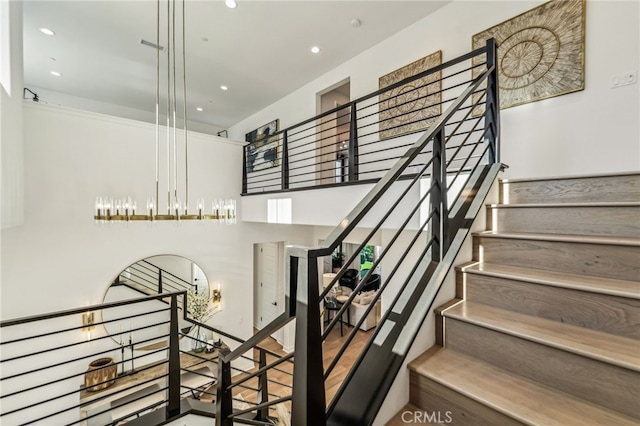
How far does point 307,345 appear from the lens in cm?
80

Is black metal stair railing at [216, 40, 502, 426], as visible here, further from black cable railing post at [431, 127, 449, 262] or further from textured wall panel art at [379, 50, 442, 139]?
textured wall panel art at [379, 50, 442, 139]

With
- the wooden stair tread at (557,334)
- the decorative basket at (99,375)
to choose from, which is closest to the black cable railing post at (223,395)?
the wooden stair tread at (557,334)

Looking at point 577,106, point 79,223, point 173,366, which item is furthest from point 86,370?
point 577,106

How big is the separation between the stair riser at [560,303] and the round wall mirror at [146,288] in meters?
3.79

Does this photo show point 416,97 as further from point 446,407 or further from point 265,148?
point 265,148

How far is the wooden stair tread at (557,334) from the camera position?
95cm

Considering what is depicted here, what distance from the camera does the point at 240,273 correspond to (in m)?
4.94

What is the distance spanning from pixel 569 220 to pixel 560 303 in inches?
27.7

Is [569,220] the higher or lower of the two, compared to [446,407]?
higher

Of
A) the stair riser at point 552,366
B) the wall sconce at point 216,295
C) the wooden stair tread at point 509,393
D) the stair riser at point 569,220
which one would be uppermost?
the stair riser at point 569,220

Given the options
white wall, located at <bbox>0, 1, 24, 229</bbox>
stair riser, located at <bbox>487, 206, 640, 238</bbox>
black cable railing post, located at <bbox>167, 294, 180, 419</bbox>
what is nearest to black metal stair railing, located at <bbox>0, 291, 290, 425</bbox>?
black cable railing post, located at <bbox>167, 294, 180, 419</bbox>

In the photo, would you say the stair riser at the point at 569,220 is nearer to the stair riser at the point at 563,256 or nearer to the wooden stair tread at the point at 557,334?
the stair riser at the point at 563,256

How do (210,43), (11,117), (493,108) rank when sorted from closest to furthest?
1. (493,108)
2. (11,117)
3. (210,43)

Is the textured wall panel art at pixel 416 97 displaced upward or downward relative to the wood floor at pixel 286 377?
upward
